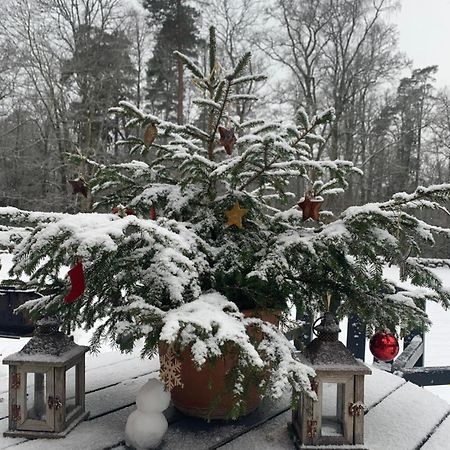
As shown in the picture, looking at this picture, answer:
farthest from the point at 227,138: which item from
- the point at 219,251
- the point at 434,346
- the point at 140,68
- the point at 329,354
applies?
the point at 140,68

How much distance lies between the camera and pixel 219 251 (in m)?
1.34

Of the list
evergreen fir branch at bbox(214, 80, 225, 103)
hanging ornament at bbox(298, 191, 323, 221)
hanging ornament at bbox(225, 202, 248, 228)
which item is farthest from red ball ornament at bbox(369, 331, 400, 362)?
evergreen fir branch at bbox(214, 80, 225, 103)

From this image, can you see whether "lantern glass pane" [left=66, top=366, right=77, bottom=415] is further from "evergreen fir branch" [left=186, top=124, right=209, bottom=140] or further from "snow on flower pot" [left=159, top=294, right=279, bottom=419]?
"evergreen fir branch" [left=186, top=124, right=209, bottom=140]

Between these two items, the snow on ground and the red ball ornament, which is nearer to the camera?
the red ball ornament

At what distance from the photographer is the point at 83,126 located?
1233 cm

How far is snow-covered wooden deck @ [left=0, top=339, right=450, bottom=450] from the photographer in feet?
4.01

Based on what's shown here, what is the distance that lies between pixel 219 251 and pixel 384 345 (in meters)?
0.60

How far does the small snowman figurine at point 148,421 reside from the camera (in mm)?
1179

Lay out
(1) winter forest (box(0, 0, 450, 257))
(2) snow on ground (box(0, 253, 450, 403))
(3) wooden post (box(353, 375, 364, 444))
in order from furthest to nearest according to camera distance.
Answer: (1) winter forest (box(0, 0, 450, 257)) → (2) snow on ground (box(0, 253, 450, 403)) → (3) wooden post (box(353, 375, 364, 444))

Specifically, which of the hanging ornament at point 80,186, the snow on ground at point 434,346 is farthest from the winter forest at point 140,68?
the hanging ornament at point 80,186

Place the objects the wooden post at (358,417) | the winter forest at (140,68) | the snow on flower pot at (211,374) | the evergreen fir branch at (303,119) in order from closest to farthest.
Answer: the snow on flower pot at (211,374)
the wooden post at (358,417)
the evergreen fir branch at (303,119)
the winter forest at (140,68)

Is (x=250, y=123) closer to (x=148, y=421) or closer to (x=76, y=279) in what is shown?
(x=76, y=279)

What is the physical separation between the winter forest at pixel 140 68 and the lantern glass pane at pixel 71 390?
1023 cm

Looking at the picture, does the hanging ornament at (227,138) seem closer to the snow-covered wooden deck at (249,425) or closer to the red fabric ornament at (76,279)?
the red fabric ornament at (76,279)
